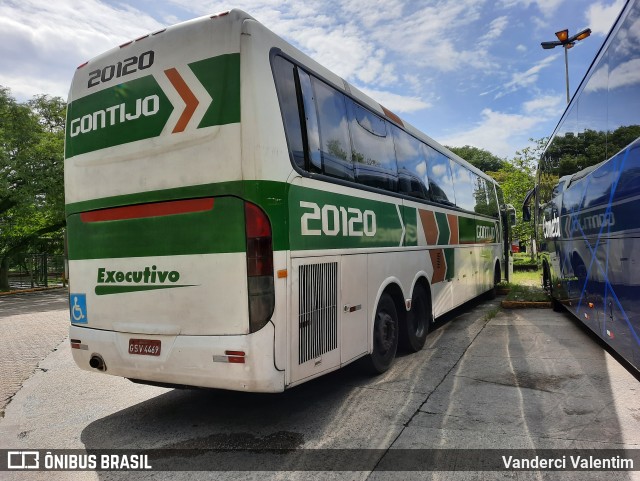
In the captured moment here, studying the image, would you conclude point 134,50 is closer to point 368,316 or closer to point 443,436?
point 368,316

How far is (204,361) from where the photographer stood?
388 centimetres

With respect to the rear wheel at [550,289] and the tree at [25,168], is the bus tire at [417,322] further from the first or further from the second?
the tree at [25,168]

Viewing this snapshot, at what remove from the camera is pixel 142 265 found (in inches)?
Answer: 168

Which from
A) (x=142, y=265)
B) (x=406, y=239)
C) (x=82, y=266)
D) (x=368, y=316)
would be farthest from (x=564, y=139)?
(x=82, y=266)

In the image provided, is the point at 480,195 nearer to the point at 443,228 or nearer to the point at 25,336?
the point at 443,228

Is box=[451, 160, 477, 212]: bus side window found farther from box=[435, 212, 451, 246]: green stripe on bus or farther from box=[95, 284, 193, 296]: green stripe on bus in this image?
box=[95, 284, 193, 296]: green stripe on bus

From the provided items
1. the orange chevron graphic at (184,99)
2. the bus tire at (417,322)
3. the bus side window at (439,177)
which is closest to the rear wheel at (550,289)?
the bus side window at (439,177)

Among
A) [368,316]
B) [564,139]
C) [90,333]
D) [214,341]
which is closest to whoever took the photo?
[214,341]

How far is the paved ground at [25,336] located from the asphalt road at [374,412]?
99 mm

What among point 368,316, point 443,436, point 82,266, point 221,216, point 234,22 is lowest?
point 443,436

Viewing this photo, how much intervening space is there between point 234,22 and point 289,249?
1926mm

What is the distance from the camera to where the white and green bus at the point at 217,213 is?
3820 millimetres

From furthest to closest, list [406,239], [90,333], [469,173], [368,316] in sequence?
1. [469,173]
2. [406,239]
3. [368,316]
4. [90,333]

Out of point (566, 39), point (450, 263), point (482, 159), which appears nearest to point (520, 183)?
point (566, 39)
